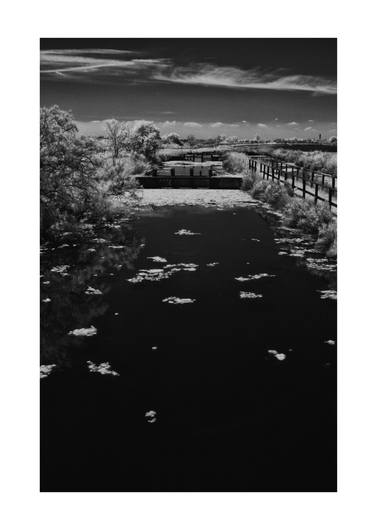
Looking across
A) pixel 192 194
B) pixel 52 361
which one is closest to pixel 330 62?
pixel 52 361


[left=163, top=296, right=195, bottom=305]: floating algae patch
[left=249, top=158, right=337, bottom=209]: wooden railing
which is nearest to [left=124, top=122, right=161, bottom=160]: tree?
[left=249, top=158, right=337, bottom=209]: wooden railing

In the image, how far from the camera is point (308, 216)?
13.2 meters

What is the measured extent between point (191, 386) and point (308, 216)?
30.3ft

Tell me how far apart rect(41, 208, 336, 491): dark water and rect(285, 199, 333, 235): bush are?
365 centimetres

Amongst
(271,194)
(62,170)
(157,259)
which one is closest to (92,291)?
(157,259)

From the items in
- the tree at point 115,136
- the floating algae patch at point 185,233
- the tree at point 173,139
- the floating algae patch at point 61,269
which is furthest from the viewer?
the tree at point 173,139

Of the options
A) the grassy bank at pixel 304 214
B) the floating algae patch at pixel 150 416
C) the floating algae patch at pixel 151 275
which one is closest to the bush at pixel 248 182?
the grassy bank at pixel 304 214

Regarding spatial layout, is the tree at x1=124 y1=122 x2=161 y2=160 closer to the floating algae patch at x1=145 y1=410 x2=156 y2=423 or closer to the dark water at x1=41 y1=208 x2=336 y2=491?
the dark water at x1=41 y1=208 x2=336 y2=491

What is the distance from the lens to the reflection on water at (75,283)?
614cm

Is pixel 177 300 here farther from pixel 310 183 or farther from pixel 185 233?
pixel 310 183

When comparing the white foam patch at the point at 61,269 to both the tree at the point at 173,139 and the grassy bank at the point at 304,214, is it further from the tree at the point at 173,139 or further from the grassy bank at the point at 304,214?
the tree at the point at 173,139

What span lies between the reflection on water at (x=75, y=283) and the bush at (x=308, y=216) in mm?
4337

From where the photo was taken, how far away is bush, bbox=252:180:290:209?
17567 millimetres

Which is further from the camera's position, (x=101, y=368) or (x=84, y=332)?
(x=84, y=332)
